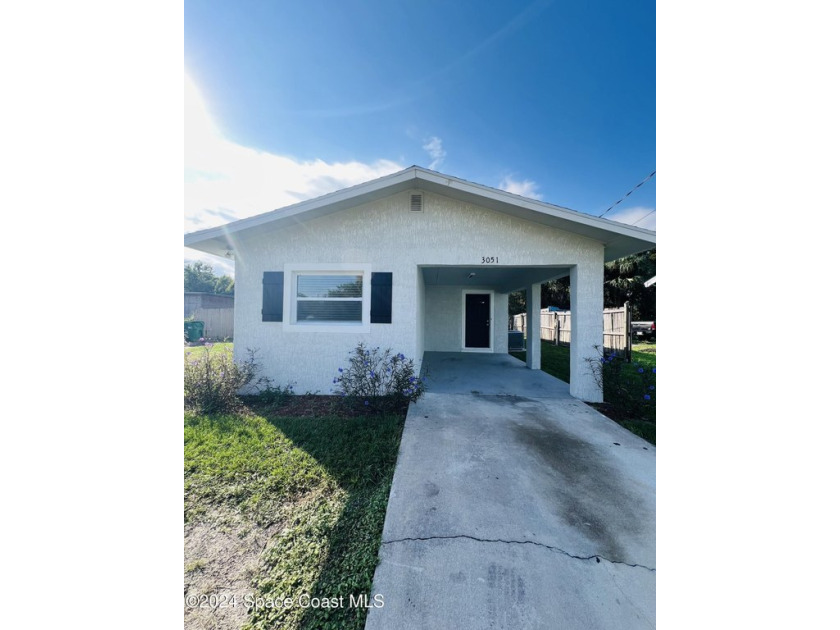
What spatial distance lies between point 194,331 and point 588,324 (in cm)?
1337

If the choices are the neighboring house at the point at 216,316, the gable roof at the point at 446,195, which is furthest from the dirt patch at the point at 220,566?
the neighboring house at the point at 216,316

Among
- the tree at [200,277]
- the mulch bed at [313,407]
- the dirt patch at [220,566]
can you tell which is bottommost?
the dirt patch at [220,566]

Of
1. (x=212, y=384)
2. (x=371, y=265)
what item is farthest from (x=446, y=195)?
(x=212, y=384)

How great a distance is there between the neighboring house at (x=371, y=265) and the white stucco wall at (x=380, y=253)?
2cm

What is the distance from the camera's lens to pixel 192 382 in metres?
4.24

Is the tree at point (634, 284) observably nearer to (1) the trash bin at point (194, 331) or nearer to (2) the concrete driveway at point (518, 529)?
(2) the concrete driveway at point (518, 529)

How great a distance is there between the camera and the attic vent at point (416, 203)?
193 inches

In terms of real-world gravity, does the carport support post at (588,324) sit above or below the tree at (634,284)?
below

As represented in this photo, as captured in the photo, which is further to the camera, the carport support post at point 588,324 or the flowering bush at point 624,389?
the carport support post at point 588,324

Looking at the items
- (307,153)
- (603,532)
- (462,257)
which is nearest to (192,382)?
(307,153)

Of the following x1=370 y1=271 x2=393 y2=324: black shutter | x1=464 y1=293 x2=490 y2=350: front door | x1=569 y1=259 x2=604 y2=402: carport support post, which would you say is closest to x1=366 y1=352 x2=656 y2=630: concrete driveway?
x1=569 y1=259 x2=604 y2=402: carport support post

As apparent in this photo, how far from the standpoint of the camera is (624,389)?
4594 mm
